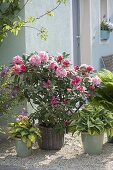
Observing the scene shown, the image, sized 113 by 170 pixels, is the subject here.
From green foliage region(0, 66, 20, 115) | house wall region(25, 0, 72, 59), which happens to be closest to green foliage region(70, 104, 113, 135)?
green foliage region(0, 66, 20, 115)

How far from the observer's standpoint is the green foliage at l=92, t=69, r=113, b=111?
6070mm

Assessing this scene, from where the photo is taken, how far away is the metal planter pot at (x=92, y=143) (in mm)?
5461

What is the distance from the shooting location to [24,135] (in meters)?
5.39

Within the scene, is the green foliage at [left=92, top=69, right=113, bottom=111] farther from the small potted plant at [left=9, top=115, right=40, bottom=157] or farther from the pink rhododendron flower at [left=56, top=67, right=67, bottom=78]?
the small potted plant at [left=9, top=115, right=40, bottom=157]

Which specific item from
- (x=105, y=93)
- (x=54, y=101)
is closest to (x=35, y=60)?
(x=54, y=101)

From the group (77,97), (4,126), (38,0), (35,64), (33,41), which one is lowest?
(4,126)

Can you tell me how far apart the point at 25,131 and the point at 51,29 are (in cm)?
232

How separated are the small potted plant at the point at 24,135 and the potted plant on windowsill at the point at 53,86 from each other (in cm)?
20

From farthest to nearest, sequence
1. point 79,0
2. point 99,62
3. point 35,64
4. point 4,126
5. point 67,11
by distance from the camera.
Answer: point 99,62 < point 79,0 < point 67,11 < point 4,126 < point 35,64

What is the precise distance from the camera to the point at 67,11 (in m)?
7.59

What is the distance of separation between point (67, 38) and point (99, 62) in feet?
8.94

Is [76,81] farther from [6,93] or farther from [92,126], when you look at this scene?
[6,93]

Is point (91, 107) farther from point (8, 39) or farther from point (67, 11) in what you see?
point (67, 11)

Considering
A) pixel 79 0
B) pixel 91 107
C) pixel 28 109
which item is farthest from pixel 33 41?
pixel 79 0
